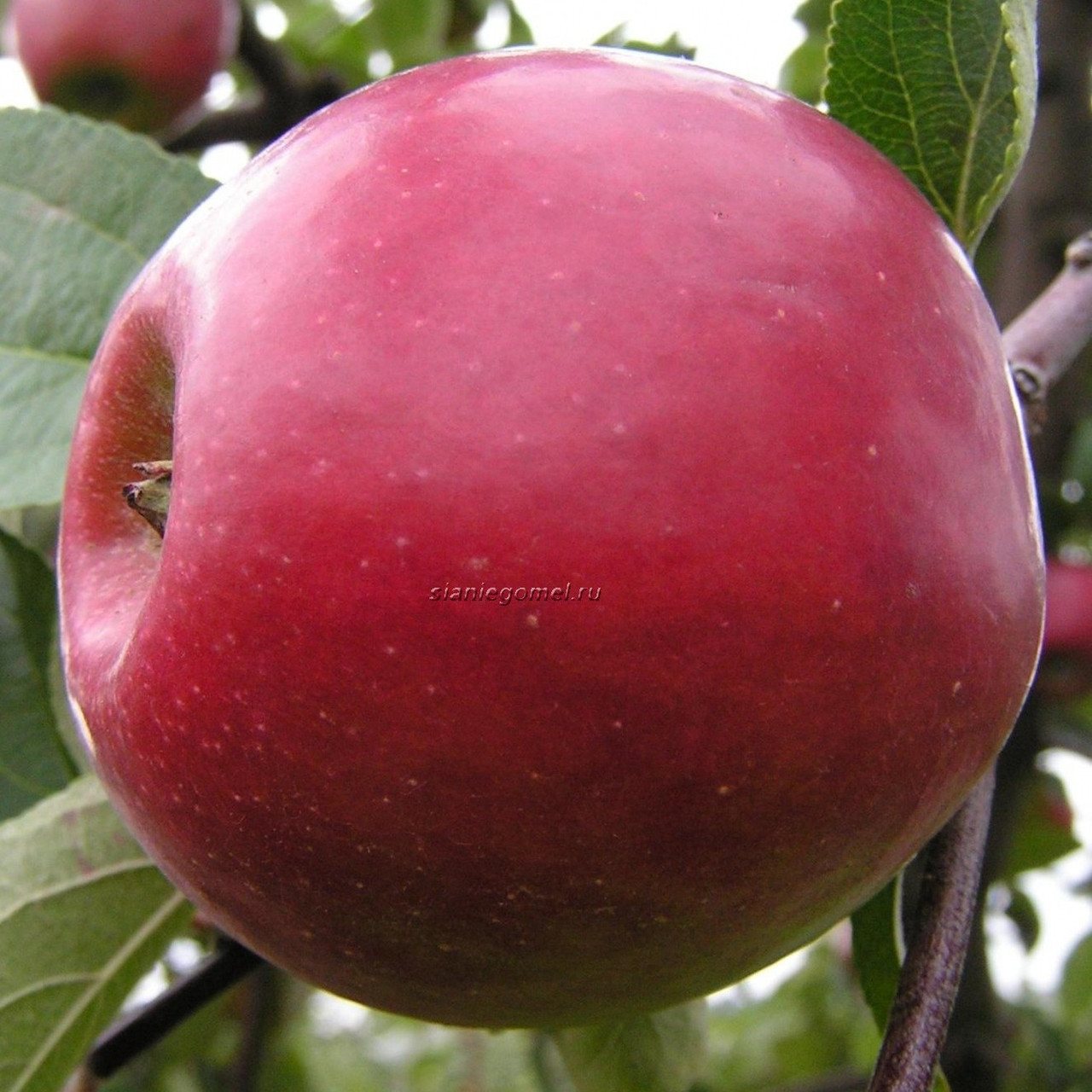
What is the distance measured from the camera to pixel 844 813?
22.9 inches

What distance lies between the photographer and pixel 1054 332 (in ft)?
2.80

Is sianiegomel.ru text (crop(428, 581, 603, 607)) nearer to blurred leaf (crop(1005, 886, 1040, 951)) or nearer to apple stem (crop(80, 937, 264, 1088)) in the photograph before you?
apple stem (crop(80, 937, 264, 1088))

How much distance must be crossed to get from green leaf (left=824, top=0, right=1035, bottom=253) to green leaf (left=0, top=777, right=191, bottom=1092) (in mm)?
681

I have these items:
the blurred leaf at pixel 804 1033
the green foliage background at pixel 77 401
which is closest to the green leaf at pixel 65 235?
the green foliage background at pixel 77 401

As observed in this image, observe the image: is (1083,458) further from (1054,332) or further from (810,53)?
(1054,332)

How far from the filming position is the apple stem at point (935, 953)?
0.60 meters

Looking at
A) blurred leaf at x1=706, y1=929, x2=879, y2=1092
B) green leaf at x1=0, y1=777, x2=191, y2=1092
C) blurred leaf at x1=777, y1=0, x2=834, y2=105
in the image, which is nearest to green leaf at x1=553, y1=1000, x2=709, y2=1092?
green leaf at x1=0, y1=777, x2=191, y2=1092

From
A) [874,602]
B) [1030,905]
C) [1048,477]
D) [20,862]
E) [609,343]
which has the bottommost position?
[1030,905]

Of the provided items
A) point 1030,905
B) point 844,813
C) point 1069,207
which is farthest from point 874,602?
point 1030,905

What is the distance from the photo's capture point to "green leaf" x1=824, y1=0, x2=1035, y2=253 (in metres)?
0.79

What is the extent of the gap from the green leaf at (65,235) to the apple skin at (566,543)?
14.6 inches

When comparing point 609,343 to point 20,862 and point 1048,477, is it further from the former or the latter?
point 1048,477

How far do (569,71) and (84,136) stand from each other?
1.70ft

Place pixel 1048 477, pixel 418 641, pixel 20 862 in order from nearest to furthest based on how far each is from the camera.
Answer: pixel 418 641, pixel 20 862, pixel 1048 477
